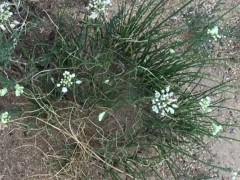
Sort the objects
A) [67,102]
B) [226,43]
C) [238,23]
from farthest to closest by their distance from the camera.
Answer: [226,43]
[238,23]
[67,102]

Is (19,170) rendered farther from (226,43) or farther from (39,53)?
(226,43)

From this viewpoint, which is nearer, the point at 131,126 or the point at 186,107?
the point at 186,107

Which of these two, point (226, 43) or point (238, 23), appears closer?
point (238, 23)

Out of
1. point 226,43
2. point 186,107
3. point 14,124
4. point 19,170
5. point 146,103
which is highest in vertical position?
point 226,43

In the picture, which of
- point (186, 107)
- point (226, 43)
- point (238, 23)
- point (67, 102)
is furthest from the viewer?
point (226, 43)

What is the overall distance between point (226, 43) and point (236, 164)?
1.52ft

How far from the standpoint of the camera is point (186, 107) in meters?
1.54

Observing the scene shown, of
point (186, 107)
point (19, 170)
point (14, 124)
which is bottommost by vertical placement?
point (19, 170)

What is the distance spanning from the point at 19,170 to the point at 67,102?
287 millimetres

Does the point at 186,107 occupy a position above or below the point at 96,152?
above

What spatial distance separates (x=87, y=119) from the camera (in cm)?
166

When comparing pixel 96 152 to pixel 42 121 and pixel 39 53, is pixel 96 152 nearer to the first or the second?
pixel 42 121

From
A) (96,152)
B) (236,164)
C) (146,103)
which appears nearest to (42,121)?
(96,152)

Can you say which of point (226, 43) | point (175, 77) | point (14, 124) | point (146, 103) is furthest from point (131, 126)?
point (226, 43)
